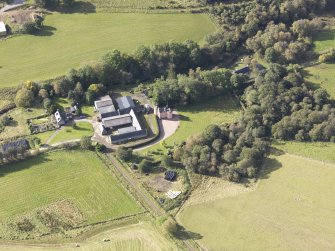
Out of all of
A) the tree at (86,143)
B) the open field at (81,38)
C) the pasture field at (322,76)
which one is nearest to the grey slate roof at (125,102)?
the tree at (86,143)

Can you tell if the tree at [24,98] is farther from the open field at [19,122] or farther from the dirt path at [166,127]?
the dirt path at [166,127]

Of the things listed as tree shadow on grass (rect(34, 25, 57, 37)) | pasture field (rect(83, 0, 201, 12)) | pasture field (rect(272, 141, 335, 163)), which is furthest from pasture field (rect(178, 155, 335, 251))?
tree shadow on grass (rect(34, 25, 57, 37))

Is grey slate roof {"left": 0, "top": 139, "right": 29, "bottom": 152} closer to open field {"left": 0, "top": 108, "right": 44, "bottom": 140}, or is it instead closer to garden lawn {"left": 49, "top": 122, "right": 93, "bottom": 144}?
open field {"left": 0, "top": 108, "right": 44, "bottom": 140}

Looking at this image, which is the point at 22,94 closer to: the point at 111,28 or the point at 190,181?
the point at 111,28

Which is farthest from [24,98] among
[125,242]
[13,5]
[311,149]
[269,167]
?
[311,149]

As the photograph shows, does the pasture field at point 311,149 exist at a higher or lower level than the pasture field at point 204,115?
lower

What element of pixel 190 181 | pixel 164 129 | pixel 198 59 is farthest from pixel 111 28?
pixel 190 181
